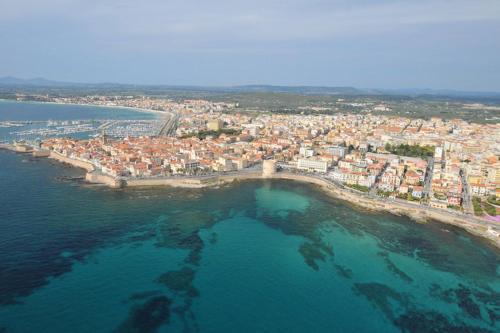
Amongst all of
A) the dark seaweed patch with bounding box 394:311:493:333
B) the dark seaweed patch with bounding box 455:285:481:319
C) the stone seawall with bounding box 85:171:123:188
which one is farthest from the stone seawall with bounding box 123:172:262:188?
the dark seaweed patch with bounding box 455:285:481:319

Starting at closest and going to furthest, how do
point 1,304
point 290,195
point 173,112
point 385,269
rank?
1. point 1,304
2. point 385,269
3. point 290,195
4. point 173,112

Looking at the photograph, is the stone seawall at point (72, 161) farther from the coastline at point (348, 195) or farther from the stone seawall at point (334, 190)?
the coastline at point (348, 195)

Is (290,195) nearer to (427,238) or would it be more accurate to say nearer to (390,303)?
(427,238)

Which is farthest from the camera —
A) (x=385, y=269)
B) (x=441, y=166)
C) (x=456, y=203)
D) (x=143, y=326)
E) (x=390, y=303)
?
(x=441, y=166)

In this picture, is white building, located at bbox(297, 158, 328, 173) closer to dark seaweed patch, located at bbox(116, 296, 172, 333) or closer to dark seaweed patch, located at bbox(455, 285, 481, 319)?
dark seaweed patch, located at bbox(455, 285, 481, 319)

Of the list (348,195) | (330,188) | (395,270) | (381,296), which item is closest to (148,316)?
(381,296)

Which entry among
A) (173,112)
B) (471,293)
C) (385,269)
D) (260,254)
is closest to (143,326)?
(260,254)

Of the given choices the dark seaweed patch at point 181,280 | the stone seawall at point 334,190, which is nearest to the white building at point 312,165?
the stone seawall at point 334,190
